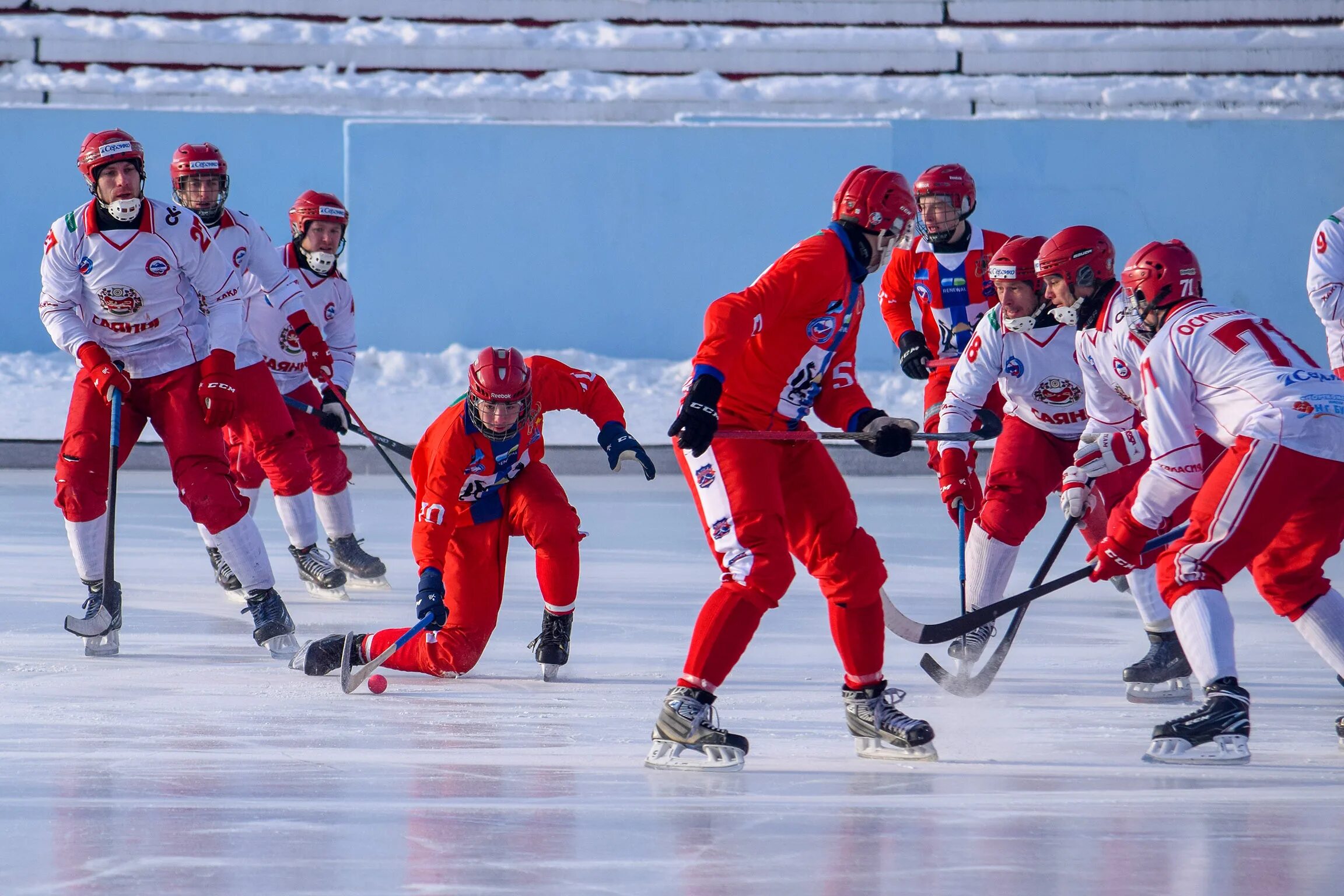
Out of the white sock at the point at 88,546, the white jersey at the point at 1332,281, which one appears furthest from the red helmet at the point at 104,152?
the white jersey at the point at 1332,281

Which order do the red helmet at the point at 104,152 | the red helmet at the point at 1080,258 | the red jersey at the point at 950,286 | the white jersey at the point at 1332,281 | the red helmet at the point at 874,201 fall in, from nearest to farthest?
the red helmet at the point at 874,201 → the red helmet at the point at 1080,258 → the red helmet at the point at 104,152 → the white jersey at the point at 1332,281 → the red jersey at the point at 950,286

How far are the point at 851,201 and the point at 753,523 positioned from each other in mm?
718

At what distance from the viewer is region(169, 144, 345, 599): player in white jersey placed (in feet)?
17.1

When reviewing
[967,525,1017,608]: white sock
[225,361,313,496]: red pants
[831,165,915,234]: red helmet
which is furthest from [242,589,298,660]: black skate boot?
[831,165,915,234]: red helmet

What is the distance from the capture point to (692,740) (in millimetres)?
3348

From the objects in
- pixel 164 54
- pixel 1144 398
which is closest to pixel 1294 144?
pixel 164 54

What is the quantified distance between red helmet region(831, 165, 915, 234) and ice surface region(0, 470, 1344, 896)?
1.14 m

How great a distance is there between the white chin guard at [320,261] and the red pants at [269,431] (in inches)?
21.1

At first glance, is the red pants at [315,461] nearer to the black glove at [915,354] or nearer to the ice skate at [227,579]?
the ice skate at [227,579]

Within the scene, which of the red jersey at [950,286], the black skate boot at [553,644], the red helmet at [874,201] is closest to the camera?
the red helmet at [874,201]

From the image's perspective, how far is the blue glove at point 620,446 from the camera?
4.01m

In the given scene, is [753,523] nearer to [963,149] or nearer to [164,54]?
[963,149]

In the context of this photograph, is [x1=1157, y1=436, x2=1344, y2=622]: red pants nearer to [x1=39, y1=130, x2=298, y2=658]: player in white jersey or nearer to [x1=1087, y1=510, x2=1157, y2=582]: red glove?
[x1=1087, y1=510, x2=1157, y2=582]: red glove

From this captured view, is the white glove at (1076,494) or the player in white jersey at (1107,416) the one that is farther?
the white glove at (1076,494)
